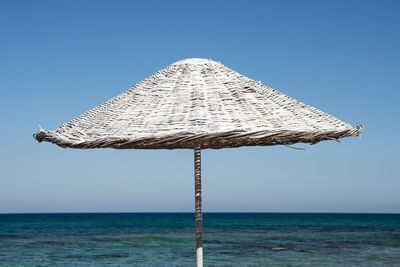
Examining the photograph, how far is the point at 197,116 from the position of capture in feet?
13.0

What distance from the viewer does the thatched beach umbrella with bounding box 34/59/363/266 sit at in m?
3.91

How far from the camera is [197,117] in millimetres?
3963

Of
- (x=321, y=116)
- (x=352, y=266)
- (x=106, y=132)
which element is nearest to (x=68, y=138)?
(x=106, y=132)

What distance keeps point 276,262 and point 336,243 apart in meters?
8.25

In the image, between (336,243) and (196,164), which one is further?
(336,243)

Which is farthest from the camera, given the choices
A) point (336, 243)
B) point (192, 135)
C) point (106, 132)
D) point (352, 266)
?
point (336, 243)

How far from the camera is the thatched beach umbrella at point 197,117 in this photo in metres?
3.91

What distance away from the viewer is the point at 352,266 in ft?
57.6

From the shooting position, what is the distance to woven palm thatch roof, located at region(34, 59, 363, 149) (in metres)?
3.91

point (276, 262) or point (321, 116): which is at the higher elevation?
point (321, 116)

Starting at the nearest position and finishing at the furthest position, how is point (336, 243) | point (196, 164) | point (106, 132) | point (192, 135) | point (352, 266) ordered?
point (192, 135), point (106, 132), point (196, 164), point (352, 266), point (336, 243)

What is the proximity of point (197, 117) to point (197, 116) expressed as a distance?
0.01m

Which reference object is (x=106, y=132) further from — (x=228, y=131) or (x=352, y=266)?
(x=352, y=266)

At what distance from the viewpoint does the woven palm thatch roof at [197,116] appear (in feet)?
12.8
